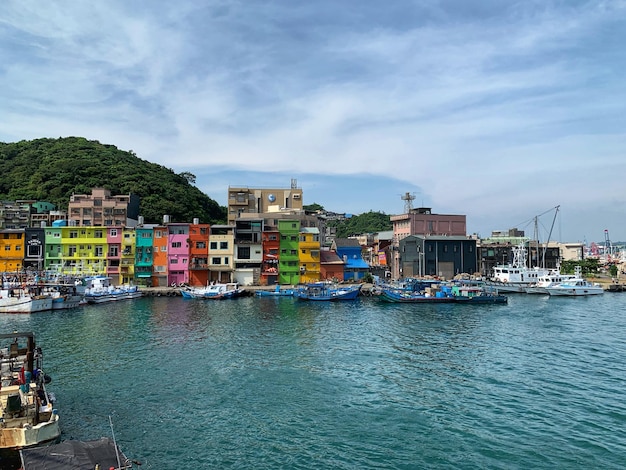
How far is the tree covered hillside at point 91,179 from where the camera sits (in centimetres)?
8600

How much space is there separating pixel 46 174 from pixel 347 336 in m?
80.7

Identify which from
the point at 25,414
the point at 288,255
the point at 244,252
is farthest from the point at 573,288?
the point at 25,414

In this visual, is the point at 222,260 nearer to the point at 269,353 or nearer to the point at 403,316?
the point at 403,316

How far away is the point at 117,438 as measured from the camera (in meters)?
16.6

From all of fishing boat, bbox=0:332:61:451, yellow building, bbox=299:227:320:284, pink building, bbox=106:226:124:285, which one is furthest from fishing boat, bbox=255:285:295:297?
fishing boat, bbox=0:332:61:451

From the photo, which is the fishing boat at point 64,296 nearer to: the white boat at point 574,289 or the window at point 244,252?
the window at point 244,252

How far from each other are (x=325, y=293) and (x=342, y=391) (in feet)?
123

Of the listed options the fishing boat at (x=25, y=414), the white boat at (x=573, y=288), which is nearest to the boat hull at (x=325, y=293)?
the white boat at (x=573, y=288)

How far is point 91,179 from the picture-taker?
8762 centimetres

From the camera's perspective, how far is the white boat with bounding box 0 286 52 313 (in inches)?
1858

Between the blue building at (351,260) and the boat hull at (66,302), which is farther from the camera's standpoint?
the blue building at (351,260)

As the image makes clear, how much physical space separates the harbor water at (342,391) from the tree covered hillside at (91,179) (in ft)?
157

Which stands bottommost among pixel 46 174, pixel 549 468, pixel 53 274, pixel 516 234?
pixel 549 468

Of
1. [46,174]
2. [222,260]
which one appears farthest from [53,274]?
[46,174]
